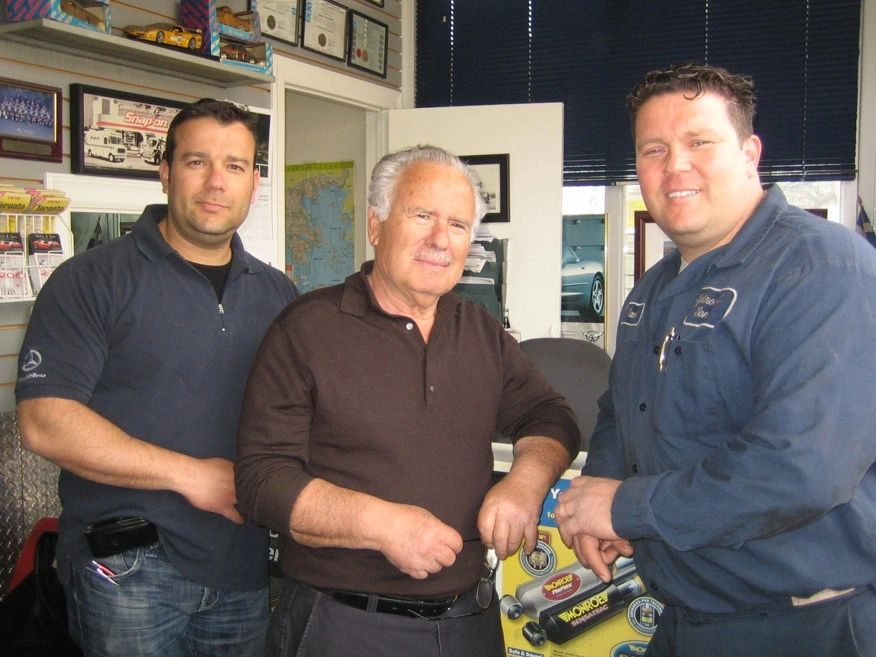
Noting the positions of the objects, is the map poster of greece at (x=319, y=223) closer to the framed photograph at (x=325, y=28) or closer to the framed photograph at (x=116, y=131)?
the framed photograph at (x=325, y=28)

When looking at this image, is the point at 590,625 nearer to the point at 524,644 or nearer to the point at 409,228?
the point at 524,644

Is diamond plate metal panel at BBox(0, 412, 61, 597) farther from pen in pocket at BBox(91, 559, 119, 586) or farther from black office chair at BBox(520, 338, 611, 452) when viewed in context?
black office chair at BBox(520, 338, 611, 452)

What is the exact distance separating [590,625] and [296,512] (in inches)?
37.9

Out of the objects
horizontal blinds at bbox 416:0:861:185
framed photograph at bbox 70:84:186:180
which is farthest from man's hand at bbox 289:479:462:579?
horizontal blinds at bbox 416:0:861:185

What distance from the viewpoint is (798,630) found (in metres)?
1.27

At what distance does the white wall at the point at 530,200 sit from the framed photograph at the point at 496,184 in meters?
0.03

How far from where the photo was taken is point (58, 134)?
2.61 m

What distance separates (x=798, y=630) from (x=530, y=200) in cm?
302

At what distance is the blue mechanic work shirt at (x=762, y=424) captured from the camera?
3.73 ft

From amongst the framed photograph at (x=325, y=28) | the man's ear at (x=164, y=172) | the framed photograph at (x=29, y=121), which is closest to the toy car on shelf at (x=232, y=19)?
the framed photograph at (x=29, y=121)

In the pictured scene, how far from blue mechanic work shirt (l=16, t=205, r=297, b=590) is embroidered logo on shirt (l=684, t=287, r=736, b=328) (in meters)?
0.92

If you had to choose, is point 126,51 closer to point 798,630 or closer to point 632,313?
point 632,313

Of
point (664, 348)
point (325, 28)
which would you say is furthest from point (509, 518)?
point (325, 28)

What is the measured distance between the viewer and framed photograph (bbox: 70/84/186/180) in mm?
2658
